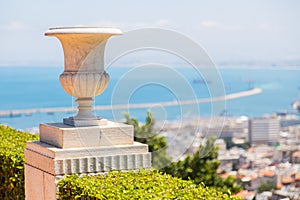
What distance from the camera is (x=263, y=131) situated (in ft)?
144

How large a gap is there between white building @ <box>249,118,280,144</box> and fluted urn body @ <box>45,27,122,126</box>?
3539 cm

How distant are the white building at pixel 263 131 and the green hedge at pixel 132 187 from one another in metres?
35.6

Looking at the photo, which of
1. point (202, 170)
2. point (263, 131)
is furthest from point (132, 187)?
point (263, 131)

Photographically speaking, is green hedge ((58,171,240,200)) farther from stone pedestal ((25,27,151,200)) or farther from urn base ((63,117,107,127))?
urn base ((63,117,107,127))

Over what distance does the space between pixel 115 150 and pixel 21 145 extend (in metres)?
2.27

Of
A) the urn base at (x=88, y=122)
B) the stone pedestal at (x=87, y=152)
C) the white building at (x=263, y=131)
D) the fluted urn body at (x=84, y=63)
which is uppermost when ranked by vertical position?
the fluted urn body at (x=84, y=63)

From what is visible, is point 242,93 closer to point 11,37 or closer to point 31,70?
point 31,70

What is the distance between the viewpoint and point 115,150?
453 centimetres

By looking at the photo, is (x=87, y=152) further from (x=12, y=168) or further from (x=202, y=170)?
(x=202, y=170)

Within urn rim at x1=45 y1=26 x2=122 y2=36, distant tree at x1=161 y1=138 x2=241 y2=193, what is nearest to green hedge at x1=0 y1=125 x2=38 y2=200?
urn rim at x1=45 y1=26 x2=122 y2=36

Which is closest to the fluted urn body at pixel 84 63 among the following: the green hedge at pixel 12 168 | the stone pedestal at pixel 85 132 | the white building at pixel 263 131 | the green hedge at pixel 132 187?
the stone pedestal at pixel 85 132

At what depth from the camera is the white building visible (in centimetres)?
4154

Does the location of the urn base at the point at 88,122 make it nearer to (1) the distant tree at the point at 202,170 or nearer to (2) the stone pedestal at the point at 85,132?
(2) the stone pedestal at the point at 85,132

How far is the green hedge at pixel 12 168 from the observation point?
227 inches
